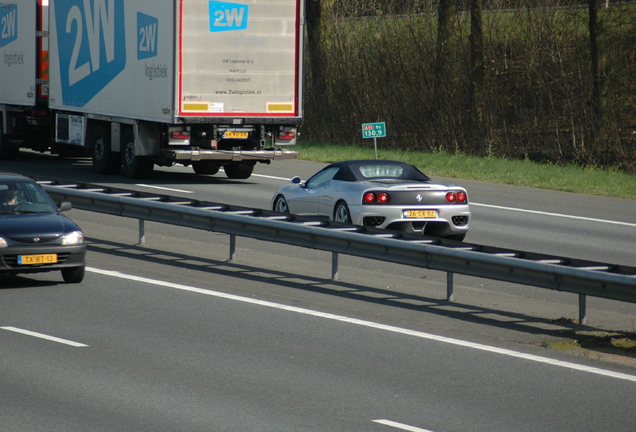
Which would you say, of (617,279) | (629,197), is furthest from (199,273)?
(629,197)

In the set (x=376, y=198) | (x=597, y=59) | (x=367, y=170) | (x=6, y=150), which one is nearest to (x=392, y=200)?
(x=376, y=198)

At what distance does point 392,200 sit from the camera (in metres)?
14.6

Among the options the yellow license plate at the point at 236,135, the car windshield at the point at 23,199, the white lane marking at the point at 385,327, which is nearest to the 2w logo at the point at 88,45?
the yellow license plate at the point at 236,135

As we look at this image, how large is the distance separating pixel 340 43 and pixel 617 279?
99.1ft

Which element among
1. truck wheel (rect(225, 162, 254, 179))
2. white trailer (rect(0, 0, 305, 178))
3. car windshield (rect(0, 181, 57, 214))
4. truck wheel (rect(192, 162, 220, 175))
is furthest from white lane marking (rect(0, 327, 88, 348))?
truck wheel (rect(192, 162, 220, 175))

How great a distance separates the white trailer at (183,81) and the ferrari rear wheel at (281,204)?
5.00 m

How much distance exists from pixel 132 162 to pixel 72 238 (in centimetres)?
1162

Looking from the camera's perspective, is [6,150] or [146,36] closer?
[146,36]

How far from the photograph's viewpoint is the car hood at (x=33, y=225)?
11242 millimetres

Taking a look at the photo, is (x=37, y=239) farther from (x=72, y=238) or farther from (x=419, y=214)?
(x=419, y=214)

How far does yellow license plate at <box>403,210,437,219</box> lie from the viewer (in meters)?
14.6

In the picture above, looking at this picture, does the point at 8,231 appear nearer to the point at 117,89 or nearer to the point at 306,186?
the point at 306,186

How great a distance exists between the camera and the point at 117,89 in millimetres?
23125

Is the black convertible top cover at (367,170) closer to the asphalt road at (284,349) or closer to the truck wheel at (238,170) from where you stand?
the asphalt road at (284,349)
